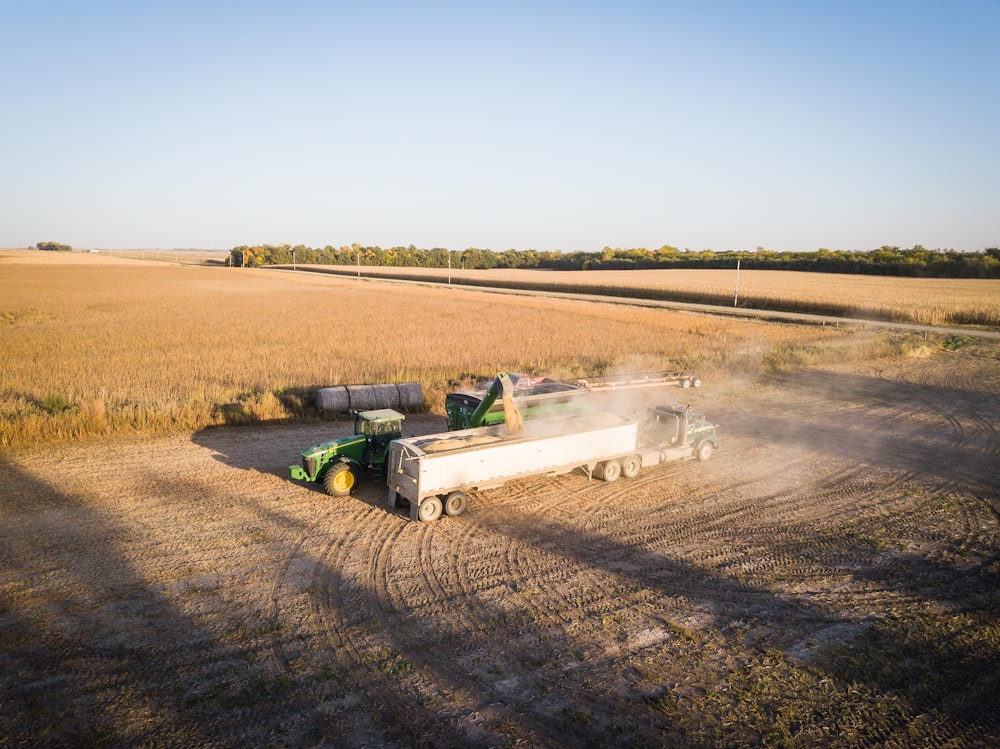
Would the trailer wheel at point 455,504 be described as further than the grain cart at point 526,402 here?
No

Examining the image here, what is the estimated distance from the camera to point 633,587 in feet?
25.5

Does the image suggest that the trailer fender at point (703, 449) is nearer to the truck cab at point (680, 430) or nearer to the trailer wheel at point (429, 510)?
the truck cab at point (680, 430)

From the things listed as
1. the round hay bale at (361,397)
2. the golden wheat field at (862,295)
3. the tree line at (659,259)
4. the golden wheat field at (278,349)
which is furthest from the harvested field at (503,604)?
the tree line at (659,259)

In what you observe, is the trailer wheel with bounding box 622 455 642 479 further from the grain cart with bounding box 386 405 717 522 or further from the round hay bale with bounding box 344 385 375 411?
the round hay bale with bounding box 344 385 375 411

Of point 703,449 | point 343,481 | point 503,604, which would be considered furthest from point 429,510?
point 703,449

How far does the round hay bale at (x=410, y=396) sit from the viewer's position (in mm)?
15961

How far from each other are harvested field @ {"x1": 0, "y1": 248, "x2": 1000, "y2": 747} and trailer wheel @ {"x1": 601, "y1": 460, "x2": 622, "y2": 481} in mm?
225

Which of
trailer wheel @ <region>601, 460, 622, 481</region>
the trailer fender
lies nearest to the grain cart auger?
trailer wheel @ <region>601, 460, 622, 481</region>

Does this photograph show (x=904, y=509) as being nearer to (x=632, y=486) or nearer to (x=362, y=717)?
(x=632, y=486)

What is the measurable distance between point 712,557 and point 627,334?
72.7ft

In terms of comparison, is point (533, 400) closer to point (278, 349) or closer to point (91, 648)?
point (91, 648)

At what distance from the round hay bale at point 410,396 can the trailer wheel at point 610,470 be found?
621 centimetres

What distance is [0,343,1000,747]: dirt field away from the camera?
5434mm

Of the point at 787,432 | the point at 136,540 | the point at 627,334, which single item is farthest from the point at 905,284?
the point at 136,540
